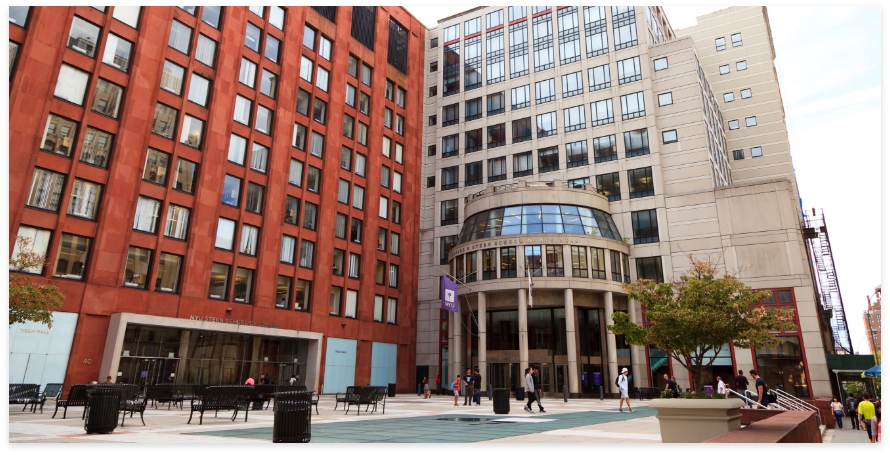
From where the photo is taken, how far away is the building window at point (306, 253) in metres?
40.8

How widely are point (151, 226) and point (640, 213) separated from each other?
121 ft

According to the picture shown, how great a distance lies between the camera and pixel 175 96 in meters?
34.4

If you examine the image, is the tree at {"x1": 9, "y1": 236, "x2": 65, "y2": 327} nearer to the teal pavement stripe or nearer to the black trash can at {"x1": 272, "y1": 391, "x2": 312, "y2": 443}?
the teal pavement stripe

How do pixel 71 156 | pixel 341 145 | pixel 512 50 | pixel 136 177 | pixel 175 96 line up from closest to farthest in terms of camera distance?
pixel 71 156, pixel 136 177, pixel 175 96, pixel 341 145, pixel 512 50

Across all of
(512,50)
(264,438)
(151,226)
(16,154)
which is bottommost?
(264,438)

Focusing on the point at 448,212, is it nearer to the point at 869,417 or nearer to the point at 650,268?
the point at 650,268

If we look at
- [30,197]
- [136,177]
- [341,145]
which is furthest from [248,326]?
[341,145]

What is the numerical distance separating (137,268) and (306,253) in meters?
12.3

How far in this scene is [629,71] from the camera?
164ft

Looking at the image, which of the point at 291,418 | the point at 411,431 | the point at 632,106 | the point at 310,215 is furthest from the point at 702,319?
the point at 632,106

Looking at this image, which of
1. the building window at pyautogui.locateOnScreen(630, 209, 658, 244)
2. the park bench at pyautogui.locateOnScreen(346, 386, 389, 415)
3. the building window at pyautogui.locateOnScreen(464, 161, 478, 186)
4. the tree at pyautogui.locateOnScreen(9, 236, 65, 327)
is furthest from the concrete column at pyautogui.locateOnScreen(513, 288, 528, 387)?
the tree at pyautogui.locateOnScreen(9, 236, 65, 327)

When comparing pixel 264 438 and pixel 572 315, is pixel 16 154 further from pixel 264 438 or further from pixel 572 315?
pixel 572 315

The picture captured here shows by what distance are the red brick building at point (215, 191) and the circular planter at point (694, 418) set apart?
27886 mm

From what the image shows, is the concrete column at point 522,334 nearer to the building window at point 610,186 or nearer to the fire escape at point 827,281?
the building window at point 610,186
